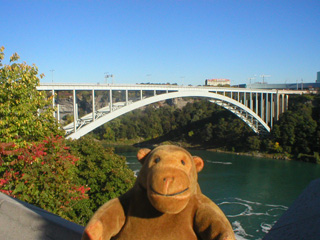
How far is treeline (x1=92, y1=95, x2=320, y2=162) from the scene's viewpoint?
2059cm

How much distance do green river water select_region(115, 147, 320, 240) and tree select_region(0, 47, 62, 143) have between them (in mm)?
6105

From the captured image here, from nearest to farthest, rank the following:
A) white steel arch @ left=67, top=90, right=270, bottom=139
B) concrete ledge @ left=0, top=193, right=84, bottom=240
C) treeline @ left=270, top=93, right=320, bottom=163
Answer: concrete ledge @ left=0, top=193, right=84, bottom=240, white steel arch @ left=67, top=90, right=270, bottom=139, treeline @ left=270, top=93, right=320, bottom=163

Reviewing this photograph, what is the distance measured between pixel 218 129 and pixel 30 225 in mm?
23907

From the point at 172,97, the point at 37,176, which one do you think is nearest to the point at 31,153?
the point at 37,176

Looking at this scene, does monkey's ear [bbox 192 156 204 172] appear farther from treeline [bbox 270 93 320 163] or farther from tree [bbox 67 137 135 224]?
treeline [bbox 270 93 320 163]

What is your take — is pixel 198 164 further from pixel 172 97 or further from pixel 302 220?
pixel 172 97

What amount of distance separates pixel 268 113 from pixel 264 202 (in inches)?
536

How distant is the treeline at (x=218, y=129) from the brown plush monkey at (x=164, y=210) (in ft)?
63.4

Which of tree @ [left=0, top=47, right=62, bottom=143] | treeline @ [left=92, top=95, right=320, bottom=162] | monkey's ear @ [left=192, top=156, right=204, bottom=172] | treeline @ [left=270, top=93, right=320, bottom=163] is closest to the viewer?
monkey's ear @ [left=192, top=156, right=204, bottom=172]

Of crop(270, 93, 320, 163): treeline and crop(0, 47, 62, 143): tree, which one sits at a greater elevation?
crop(0, 47, 62, 143): tree

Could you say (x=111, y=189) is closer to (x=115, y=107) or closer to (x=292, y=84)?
(x=115, y=107)

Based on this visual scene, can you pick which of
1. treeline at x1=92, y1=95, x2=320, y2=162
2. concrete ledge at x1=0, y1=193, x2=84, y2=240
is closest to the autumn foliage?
concrete ledge at x1=0, y1=193, x2=84, y2=240

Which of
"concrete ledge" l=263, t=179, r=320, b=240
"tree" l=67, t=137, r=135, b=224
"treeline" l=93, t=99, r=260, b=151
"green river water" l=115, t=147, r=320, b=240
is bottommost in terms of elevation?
"green river water" l=115, t=147, r=320, b=240

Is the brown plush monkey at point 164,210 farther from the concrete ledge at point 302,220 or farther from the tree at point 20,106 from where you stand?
the tree at point 20,106
